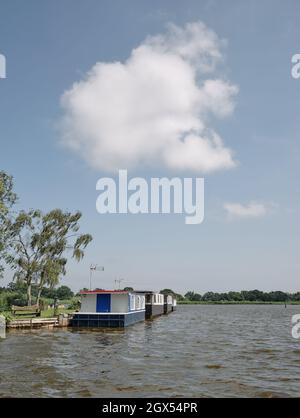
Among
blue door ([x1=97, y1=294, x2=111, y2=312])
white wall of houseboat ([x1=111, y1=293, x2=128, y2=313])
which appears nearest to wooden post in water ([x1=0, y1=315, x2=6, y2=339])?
blue door ([x1=97, y1=294, x2=111, y2=312])

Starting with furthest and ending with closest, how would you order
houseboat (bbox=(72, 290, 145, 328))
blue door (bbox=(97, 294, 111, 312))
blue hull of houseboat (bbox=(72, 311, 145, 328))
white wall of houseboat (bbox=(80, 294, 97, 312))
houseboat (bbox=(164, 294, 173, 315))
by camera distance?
houseboat (bbox=(164, 294, 173, 315)) < blue door (bbox=(97, 294, 111, 312)) < white wall of houseboat (bbox=(80, 294, 97, 312)) < houseboat (bbox=(72, 290, 145, 328)) < blue hull of houseboat (bbox=(72, 311, 145, 328))

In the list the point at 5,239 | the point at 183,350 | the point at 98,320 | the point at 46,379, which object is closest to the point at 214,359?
the point at 183,350

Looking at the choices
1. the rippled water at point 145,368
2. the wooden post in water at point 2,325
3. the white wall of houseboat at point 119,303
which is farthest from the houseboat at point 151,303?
the rippled water at point 145,368

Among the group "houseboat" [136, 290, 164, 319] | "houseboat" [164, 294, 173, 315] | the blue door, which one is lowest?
"houseboat" [164, 294, 173, 315]

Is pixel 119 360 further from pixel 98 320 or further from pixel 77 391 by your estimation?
pixel 98 320

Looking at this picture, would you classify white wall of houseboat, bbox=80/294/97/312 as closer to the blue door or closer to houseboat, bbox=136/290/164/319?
the blue door

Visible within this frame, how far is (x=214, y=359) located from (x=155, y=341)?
9.80 m

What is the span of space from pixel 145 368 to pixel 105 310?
2571cm

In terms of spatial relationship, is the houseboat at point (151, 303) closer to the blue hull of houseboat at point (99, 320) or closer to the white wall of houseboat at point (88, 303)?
the white wall of houseboat at point (88, 303)

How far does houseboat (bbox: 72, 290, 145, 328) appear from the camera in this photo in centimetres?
4288

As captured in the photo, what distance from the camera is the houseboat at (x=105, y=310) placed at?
141ft

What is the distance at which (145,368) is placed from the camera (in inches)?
831

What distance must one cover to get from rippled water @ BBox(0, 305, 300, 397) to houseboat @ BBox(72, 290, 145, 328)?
29.3ft

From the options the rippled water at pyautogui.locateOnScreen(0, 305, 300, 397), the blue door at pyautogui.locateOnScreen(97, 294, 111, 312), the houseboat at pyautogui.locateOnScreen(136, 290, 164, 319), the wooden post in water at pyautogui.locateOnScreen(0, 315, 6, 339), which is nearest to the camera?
the rippled water at pyautogui.locateOnScreen(0, 305, 300, 397)
